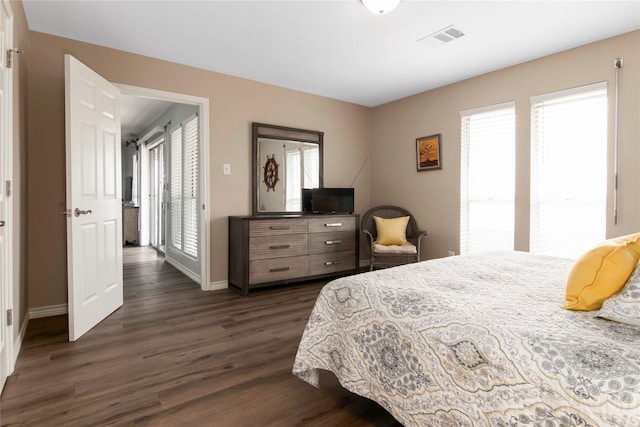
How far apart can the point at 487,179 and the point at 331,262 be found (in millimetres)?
2028

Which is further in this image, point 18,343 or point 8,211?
point 18,343

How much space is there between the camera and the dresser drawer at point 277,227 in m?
3.68

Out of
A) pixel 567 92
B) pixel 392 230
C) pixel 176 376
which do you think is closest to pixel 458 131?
pixel 567 92

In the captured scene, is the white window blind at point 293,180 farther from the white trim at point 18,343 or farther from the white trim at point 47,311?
the white trim at point 18,343

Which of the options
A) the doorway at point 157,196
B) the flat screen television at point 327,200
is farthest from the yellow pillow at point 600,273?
the doorway at point 157,196

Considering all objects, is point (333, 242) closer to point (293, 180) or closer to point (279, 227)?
point (279, 227)

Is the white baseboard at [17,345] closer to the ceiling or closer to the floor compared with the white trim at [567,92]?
closer to the floor

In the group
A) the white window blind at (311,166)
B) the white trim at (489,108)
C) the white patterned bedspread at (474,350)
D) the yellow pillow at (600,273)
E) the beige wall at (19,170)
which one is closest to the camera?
the white patterned bedspread at (474,350)

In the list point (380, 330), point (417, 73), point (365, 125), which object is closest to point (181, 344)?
point (380, 330)

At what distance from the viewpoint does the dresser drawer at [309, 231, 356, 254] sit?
4.15 meters

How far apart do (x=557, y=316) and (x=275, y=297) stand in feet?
9.00

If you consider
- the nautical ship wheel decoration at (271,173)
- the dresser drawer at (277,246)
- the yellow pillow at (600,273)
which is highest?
the nautical ship wheel decoration at (271,173)

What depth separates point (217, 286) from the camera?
3900mm

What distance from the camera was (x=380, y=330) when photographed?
57.4 inches
